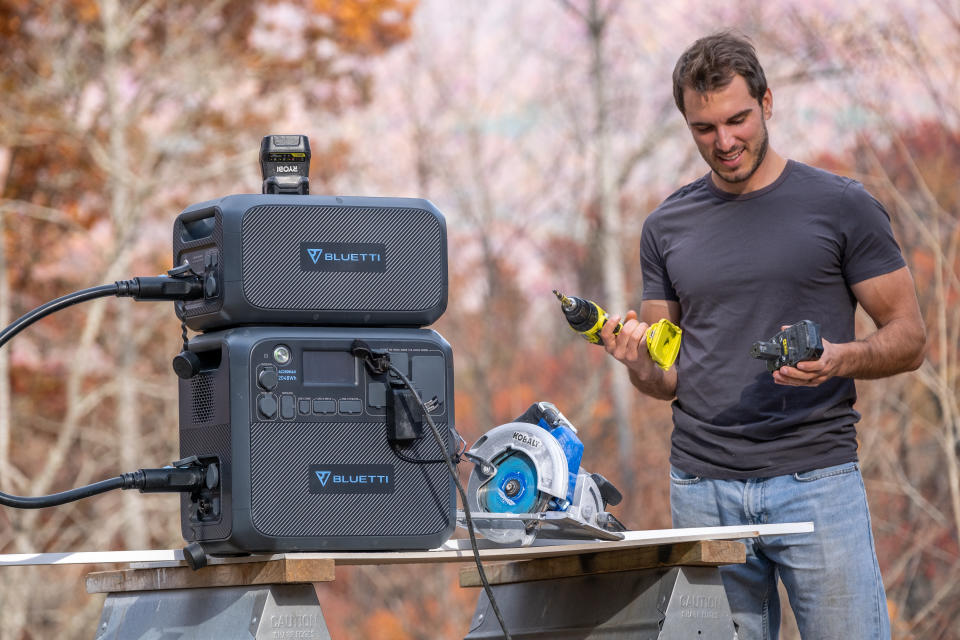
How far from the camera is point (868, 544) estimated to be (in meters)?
2.66

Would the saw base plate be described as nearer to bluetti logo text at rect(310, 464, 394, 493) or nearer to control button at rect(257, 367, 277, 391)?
bluetti logo text at rect(310, 464, 394, 493)

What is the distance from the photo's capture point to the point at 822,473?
268 centimetres

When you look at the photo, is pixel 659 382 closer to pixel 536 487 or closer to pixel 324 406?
pixel 536 487

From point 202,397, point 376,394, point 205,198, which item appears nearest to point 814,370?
point 376,394

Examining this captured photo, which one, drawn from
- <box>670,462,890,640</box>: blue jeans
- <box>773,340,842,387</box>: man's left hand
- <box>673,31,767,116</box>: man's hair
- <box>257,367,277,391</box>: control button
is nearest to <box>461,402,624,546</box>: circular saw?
<box>670,462,890,640</box>: blue jeans

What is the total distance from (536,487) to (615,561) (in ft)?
0.90

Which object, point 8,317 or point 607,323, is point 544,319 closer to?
point 8,317

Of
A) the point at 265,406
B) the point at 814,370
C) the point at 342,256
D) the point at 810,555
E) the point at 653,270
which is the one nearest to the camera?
the point at 265,406

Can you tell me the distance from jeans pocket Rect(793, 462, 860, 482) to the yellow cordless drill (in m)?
0.38

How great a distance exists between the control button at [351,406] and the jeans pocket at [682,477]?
886mm

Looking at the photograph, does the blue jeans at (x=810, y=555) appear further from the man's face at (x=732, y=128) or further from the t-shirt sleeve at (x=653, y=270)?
the man's face at (x=732, y=128)

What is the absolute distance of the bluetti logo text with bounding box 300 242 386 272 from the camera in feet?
7.77

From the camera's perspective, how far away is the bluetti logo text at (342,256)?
7.77 feet

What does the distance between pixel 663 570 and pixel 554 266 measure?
8.41 metres
